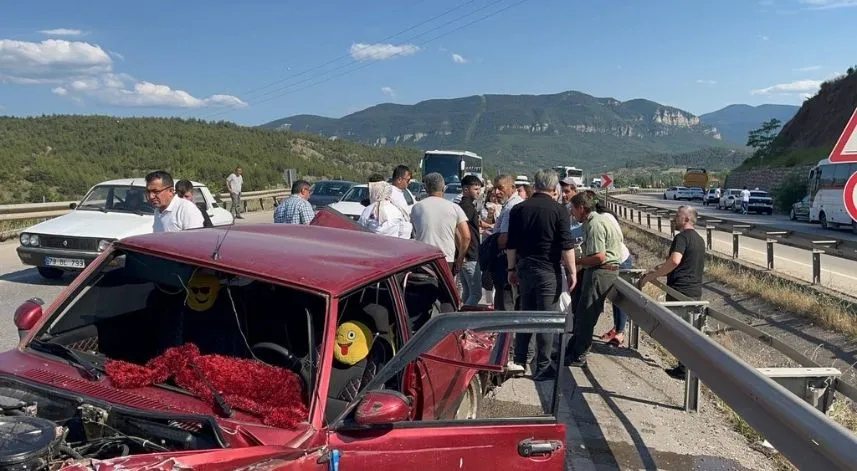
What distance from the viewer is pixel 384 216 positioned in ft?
25.4

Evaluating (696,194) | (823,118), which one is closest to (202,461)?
(823,118)

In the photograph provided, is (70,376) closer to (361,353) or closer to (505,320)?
(361,353)

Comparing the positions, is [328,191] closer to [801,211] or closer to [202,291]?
[202,291]

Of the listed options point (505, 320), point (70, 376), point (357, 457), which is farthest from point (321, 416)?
point (70, 376)

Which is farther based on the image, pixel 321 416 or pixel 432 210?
pixel 432 210

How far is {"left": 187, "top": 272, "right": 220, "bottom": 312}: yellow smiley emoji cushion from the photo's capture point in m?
3.43

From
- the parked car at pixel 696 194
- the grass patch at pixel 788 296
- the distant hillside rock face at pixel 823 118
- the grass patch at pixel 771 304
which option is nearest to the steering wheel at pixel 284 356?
the grass patch at pixel 771 304

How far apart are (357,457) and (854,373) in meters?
7.60

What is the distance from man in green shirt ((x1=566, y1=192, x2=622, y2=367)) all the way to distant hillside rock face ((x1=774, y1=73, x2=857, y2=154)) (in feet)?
176

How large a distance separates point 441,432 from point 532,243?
3.76 m

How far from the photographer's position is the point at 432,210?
25.8 feet

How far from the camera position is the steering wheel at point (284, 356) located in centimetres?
316

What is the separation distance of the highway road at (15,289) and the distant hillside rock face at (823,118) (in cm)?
5481

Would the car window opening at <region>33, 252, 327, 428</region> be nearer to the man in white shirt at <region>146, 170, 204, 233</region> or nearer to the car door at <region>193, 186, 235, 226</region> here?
the man in white shirt at <region>146, 170, 204, 233</region>
